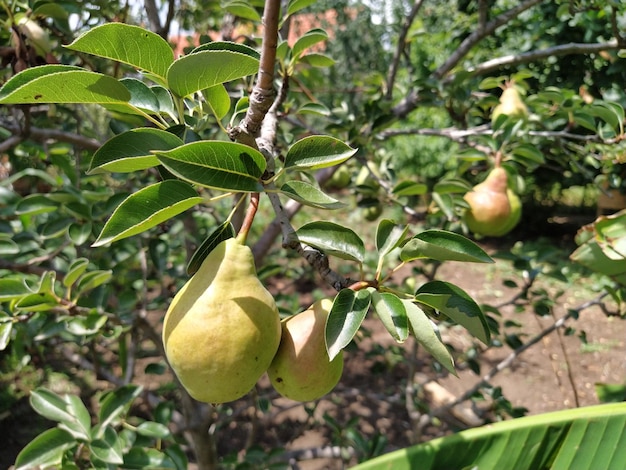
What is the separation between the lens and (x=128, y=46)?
1.45ft

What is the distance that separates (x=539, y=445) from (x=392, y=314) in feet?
1.22

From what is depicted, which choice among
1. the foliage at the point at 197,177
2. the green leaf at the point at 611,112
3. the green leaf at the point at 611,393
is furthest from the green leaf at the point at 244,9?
the green leaf at the point at 611,393

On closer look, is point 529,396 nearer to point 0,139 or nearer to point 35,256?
point 35,256

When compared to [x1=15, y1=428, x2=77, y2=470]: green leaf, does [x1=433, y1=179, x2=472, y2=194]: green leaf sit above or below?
above

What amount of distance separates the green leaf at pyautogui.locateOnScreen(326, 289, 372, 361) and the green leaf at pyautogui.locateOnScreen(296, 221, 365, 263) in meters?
0.06

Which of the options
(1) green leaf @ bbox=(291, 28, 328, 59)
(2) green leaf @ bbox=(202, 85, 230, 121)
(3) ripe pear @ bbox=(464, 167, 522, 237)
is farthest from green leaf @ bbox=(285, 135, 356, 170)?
(3) ripe pear @ bbox=(464, 167, 522, 237)

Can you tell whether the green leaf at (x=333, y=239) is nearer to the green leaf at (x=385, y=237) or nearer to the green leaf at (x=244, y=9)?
the green leaf at (x=385, y=237)

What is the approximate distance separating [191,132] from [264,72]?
125 millimetres

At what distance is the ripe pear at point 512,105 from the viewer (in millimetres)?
1378

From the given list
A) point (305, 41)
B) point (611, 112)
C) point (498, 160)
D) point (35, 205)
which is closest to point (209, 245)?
point (305, 41)

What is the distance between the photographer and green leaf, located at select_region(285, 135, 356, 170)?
19.0 inches

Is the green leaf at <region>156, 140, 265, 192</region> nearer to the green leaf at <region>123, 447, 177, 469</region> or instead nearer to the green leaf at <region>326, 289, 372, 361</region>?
the green leaf at <region>326, 289, 372, 361</region>

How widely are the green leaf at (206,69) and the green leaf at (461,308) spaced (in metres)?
0.31

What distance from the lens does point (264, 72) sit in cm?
44
